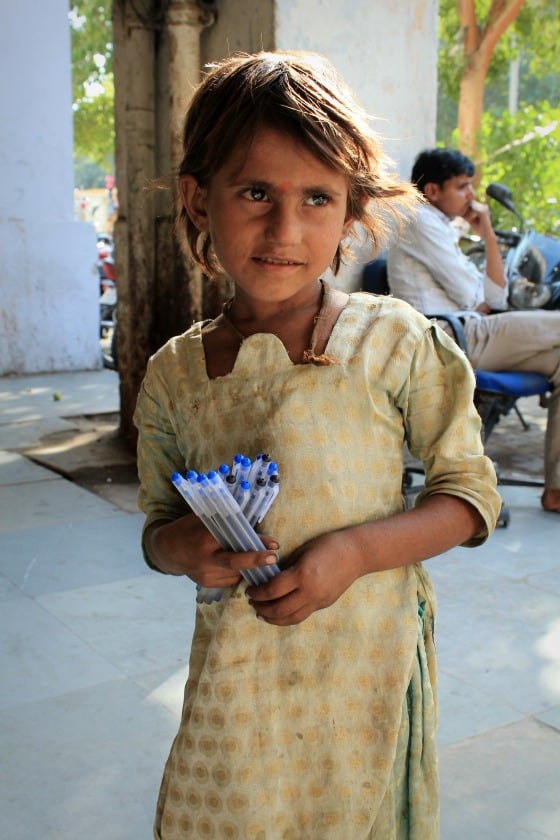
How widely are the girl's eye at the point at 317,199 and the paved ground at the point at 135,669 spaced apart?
1.42 meters

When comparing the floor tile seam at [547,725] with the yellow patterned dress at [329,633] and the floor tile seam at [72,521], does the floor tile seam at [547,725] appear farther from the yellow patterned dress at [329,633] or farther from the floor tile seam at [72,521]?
the floor tile seam at [72,521]

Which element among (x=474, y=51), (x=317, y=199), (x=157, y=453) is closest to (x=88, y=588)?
(x=157, y=453)

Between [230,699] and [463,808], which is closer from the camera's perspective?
[230,699]

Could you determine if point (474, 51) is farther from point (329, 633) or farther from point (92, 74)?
point (329, 633)

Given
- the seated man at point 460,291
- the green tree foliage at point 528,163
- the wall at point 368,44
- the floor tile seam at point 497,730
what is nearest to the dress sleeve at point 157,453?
the floor tile seam at point 497,730

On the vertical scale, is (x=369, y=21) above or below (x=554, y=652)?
above

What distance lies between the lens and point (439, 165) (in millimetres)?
4613

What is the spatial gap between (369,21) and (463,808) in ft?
11.3

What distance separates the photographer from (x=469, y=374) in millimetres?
1305

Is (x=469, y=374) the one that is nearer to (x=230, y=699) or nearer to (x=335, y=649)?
(x=335, y=649)

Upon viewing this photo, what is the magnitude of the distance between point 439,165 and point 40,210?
15.8ft

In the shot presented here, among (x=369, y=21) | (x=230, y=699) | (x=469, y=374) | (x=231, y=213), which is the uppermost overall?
(x=369, y=21)

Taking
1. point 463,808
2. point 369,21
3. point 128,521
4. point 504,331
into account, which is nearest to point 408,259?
point 504,331

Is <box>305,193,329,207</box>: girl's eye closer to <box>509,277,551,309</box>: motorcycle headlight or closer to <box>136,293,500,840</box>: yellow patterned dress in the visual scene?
<box>136,293,500,840</box>: yellow patterned dress
